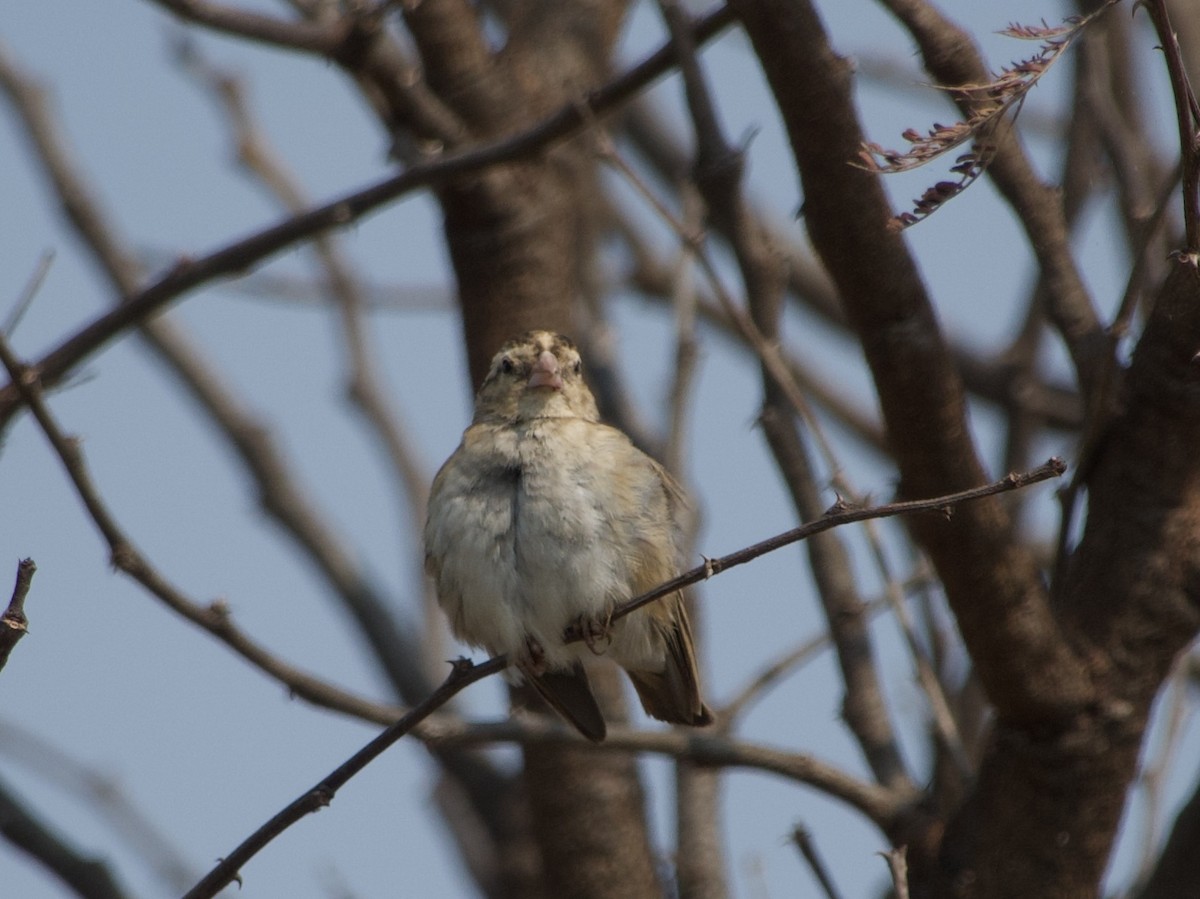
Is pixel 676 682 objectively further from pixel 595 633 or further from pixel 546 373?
pixel 546 373

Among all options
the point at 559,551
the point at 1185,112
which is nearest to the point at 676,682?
the point at 559,551

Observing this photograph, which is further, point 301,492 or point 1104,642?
point 301,492

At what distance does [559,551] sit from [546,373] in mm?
760

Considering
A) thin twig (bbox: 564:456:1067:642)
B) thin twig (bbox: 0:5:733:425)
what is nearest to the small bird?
thin twig (bbox: 0:5:733:425)

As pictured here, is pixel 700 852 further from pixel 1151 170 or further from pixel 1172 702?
pixel 1151 170

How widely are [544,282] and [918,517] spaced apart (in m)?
2.05

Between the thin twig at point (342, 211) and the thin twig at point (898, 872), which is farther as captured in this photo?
the thin twig at point (342, 211)

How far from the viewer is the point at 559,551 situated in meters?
4.49

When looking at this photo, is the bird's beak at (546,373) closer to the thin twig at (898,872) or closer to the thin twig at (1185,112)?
the thin twig at (898,872)

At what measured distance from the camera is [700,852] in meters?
5.09

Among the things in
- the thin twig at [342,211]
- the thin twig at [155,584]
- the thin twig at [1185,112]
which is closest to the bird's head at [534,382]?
the thin twig at [342,211]

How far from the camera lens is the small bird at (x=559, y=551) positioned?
4512 mm

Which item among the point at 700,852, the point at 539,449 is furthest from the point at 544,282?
the point at 700,852

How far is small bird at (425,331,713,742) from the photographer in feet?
14.8
